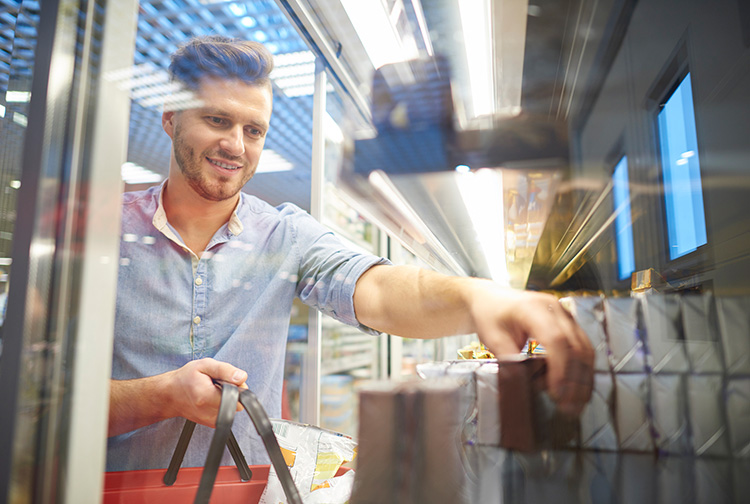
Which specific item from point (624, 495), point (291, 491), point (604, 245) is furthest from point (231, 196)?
point (624, 495)

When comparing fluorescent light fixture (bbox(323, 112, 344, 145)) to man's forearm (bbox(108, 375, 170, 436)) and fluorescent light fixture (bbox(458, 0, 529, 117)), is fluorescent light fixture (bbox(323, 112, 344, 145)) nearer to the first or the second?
fluorescent light fixture (bbox(458, 0, 529, 117))

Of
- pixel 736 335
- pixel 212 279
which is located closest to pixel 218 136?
pixel 212 279

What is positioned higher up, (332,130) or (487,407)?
(332,130)

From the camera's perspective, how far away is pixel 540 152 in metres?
0.60

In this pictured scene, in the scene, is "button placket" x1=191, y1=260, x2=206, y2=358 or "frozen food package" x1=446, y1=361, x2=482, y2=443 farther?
"button placket" x1=191, y1=260, x2=206, y2=358

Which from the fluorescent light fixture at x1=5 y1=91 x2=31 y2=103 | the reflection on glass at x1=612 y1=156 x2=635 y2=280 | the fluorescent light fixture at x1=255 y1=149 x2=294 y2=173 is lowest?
the reflection on glass at x1=612 y1=156 x2=635 y2=280

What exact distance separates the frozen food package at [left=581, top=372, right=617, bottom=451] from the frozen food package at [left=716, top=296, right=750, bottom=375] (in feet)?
0.58

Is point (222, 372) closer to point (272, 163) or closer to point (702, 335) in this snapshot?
point (272, 163)

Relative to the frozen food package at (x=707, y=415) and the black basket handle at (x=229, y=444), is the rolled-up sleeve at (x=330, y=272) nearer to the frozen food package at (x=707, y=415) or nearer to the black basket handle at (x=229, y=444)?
the black basket handle at (x=229, y=444)

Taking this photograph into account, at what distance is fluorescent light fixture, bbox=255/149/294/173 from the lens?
2.54 feet

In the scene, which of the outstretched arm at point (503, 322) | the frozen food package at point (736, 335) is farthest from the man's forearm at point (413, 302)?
the frozen food package at point (736, 335)

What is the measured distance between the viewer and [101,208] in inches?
23.3

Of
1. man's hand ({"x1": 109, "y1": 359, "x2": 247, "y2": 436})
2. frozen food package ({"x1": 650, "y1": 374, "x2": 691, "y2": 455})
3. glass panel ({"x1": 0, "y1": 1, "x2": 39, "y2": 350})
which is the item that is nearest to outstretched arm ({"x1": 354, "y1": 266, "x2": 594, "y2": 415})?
frozen food package ({"x1": 650, "y1": 374, "x2": 691, "y2": 455})

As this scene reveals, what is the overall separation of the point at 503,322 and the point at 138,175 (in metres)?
0.64
